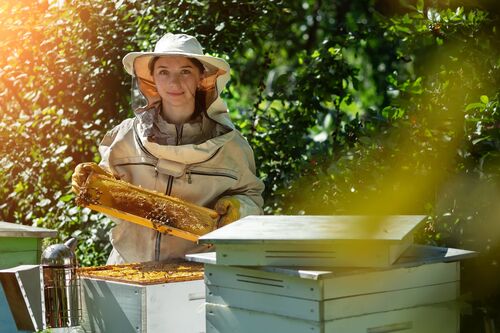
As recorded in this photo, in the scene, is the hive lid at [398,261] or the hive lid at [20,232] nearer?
the hive lid at [398,261]

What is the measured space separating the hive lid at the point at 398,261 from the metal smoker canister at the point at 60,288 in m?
0.64

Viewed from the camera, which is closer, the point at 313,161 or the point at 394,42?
the point at 313,161

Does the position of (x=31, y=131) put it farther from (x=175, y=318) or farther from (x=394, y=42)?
(x=175, y=318)

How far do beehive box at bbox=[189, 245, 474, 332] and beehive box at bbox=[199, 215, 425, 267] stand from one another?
0.04m

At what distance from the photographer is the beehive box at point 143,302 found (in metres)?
3.03

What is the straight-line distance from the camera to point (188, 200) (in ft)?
12.7

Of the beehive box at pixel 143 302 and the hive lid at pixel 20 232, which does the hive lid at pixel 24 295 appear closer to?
the beehive box at pixel 143 302

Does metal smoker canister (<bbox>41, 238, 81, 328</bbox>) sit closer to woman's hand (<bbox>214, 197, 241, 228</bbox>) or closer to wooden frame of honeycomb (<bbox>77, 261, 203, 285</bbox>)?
wooden frame of honeycomb (<bbox>77, 261, 203, 285</bbox>)

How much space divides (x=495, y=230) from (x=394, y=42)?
2.07 meters

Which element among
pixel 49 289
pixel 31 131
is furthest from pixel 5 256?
pixel 31 131

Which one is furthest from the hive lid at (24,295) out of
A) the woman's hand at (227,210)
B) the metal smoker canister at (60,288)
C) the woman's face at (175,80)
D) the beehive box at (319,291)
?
the woman's face at (175,80)

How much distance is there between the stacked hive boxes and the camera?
2398 mm

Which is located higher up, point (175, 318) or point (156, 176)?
point (156, 176)

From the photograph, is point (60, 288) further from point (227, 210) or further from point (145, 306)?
point (227, 210)
